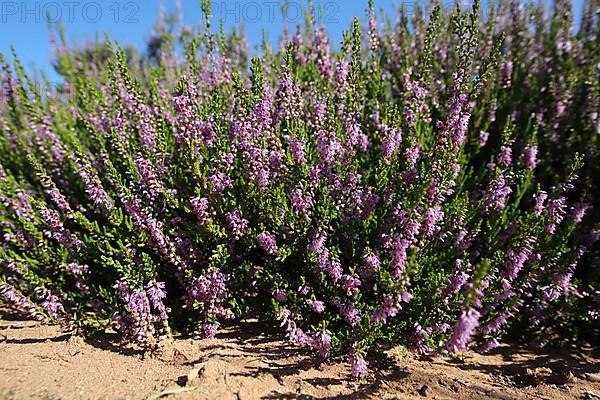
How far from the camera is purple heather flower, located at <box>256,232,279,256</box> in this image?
121 inches

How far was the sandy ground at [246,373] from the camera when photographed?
8.87 feet

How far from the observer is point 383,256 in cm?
324

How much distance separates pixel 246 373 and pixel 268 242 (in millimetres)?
837

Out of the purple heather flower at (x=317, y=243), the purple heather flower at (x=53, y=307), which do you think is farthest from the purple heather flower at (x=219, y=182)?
the purple heather flower at (x=53, y=307)

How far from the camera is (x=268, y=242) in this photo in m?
3.10

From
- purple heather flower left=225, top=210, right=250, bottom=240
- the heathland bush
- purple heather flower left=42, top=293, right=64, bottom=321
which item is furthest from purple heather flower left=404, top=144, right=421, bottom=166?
purple heather flower left=42, top=293, right=64, bottom=321

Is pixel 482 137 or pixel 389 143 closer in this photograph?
pixel 389 143

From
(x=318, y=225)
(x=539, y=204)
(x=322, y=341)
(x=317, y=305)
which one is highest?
(x=539, y=204)

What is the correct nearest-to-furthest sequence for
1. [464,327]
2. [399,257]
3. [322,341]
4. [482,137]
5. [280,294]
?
[464,327], [399,257], [322,341], [280,294], [482,137]

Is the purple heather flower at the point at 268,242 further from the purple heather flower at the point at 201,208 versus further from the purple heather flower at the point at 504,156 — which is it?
the purple heather flower at the point at 504,156

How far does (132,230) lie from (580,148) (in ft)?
13.1

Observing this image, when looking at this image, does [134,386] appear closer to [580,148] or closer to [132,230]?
[132,230]

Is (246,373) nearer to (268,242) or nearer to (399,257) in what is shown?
(268,242)

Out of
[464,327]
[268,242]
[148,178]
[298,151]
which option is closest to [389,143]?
[298,151]
